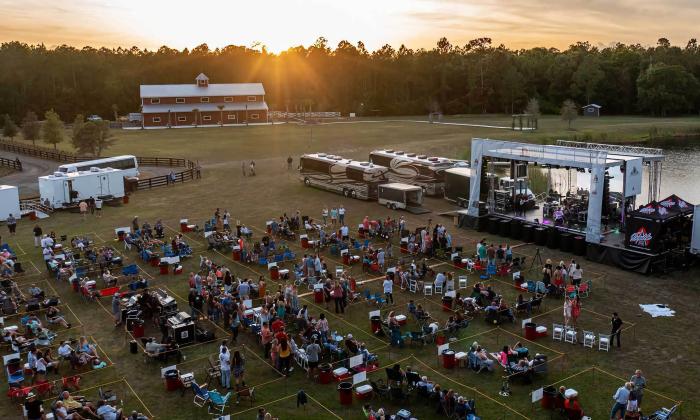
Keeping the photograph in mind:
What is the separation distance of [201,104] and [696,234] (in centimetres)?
8706

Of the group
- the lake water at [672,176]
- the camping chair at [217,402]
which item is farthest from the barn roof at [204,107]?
the camping chair at [217,402]

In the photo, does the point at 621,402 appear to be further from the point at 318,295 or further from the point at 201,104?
the point at 201,104

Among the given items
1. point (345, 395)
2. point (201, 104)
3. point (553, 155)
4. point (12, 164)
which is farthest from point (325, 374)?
point (201, 104)

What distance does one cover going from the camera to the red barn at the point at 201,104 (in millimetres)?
99000

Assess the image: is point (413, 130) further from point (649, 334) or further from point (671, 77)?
point (649, 334)

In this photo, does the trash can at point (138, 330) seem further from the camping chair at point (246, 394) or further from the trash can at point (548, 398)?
the trash can at point (548, 398)

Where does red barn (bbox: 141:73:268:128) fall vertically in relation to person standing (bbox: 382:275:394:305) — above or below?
above

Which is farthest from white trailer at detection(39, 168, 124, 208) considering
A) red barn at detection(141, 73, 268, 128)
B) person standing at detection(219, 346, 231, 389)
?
red barn at detection(141, 73, 268, 128)

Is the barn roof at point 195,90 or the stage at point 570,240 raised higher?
the barn roof at point 195,90

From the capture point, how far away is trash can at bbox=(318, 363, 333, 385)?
17172mm

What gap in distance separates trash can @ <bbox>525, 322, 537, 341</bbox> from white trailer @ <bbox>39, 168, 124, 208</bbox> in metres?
32.2

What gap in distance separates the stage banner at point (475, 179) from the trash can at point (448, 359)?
58.2 feet

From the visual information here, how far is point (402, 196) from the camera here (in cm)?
3941

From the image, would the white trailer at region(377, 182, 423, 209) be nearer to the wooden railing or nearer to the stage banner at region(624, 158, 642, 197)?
the stage banner at region(624, 158, 642, 197)
